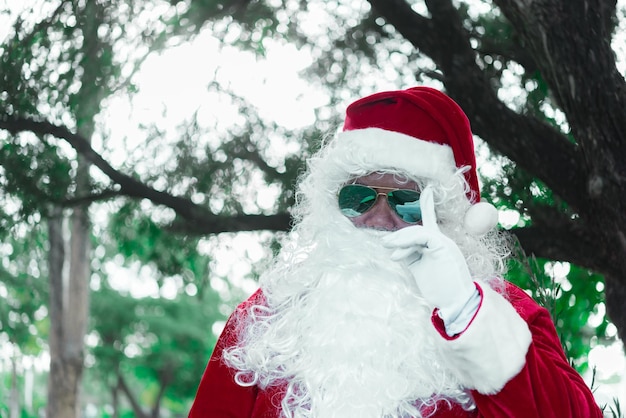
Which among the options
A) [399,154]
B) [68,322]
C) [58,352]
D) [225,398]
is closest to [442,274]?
[399,154]

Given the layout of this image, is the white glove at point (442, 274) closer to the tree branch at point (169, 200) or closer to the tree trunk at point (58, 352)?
the tree branch at point (169, 200)

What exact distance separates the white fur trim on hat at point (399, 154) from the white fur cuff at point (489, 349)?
1.41ft

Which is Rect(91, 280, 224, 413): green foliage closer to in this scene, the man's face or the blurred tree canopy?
the blurred tree canopy

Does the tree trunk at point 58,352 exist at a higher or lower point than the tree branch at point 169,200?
higher

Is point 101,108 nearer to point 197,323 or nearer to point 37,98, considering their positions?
point 37,98

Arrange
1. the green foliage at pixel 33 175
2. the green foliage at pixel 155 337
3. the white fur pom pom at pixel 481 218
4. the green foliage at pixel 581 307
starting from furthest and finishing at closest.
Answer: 1. the green foliage at pixel 155 337
2. the green foliage at pixel 33 175
3. the green foliage at pixel 581 307
4. the white fur pom pom at pixel 481 218

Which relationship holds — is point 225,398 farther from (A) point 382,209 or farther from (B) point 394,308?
(A) point 382,209

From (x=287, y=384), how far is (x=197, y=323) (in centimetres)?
1898

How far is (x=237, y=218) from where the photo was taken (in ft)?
16.9

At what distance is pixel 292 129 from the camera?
5680mm

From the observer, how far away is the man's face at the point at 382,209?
202cm

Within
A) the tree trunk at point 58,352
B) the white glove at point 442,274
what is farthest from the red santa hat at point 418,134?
the tree trunk at point 58,352

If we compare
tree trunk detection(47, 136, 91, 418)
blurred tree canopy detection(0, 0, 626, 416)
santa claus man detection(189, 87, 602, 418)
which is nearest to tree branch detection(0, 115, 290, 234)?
blurred tree canopy detection(0, 0, 626, 416)

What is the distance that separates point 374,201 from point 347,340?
0.34m
